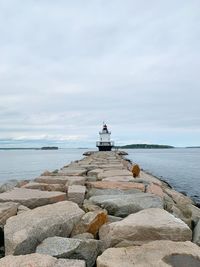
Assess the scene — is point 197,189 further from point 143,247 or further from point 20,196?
point 143,247

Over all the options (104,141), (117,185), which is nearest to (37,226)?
(117,185)

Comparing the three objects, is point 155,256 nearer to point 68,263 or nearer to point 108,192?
point 68,263

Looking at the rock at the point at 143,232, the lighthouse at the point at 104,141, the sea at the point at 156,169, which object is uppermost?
the lighthouse at the point at 104,141

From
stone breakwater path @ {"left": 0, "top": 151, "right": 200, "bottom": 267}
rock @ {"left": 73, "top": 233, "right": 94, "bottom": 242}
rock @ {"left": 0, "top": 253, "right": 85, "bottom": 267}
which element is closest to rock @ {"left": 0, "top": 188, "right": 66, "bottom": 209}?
stone breakwater path @ {"left": 0, "top": 151, "right": 200, "bottom": 267}

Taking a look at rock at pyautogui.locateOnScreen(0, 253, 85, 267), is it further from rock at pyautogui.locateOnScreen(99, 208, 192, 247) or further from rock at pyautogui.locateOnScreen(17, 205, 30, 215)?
rock at pyautogui.locateOnScreen(17, 205, 30, 215)

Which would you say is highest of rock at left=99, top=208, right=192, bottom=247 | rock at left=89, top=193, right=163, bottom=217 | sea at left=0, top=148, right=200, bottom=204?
rock at left=89, top=193, right=163, bottom=217

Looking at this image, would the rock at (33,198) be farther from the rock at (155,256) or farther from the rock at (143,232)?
the rock at (155,256)

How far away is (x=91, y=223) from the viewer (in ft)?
9.72

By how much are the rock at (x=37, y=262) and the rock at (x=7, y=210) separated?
92 centimetres

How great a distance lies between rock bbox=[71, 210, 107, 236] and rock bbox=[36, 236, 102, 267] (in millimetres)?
362

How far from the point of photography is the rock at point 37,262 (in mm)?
2104

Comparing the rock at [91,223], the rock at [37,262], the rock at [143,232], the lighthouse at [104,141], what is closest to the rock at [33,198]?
the rock at [91,223]

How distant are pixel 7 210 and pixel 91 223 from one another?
2.60 feet

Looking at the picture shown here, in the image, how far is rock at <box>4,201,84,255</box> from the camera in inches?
97.7
